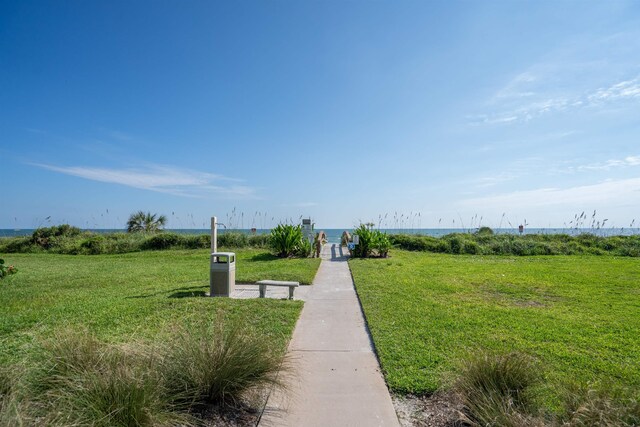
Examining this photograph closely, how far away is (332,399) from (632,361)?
3.37 m

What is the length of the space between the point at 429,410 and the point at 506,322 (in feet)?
9.89

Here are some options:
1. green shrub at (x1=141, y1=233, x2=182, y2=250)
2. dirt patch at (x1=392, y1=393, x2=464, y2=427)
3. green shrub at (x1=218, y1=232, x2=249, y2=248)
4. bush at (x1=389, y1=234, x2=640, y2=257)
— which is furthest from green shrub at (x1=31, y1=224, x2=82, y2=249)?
dirt patch at (x1=392, y1=393, x2=464, y2=427)

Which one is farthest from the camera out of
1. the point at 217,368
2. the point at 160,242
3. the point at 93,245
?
the point at 160,242

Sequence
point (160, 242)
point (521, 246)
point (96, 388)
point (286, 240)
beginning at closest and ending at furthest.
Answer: point (96, 388)
point (286, 240)
point (521, 246)
point (160, 242)

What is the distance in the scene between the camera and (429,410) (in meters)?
2.87

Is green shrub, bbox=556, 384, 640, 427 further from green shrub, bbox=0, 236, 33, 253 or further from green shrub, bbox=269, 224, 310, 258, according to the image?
green shrub, bbox=0, 236, 33, 253

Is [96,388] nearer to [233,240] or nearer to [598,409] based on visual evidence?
[598,409]

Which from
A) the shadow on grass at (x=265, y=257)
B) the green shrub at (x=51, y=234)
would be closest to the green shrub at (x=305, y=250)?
the shadow on grass at (x=265, y=257)

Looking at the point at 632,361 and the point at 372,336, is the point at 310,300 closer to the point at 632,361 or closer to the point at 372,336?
the point at 372,336

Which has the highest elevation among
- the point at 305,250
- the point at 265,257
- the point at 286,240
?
the point at 286,240

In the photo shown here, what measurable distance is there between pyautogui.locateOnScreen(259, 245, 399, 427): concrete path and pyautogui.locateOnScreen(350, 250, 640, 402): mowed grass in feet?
0.68

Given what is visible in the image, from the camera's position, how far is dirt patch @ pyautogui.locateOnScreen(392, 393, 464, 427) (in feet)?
8.73

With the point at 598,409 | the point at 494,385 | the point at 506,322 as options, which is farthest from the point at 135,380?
the point at 506,322

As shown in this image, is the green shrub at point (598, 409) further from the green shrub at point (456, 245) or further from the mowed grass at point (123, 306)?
the green shrub at point (456, 245)
